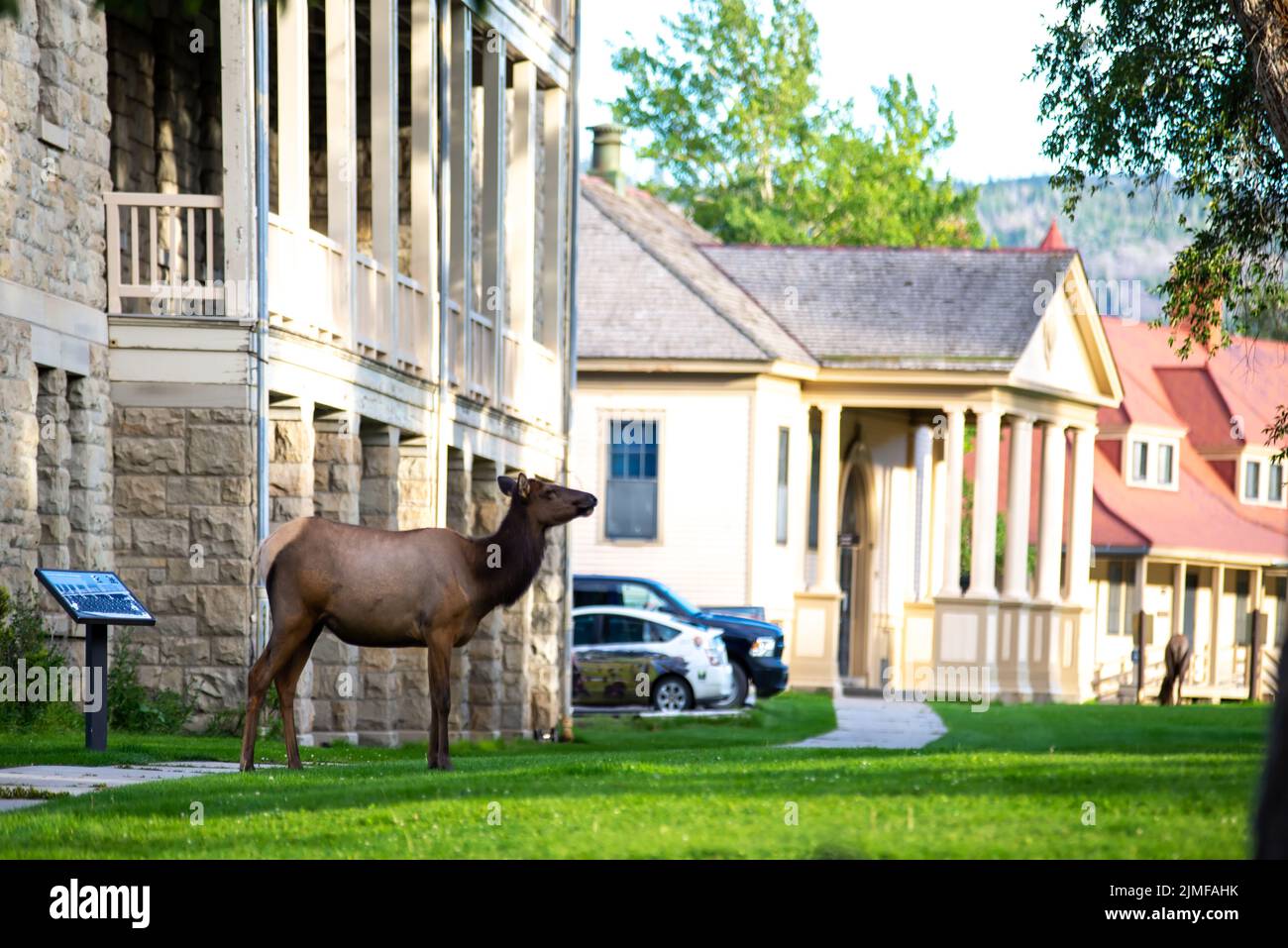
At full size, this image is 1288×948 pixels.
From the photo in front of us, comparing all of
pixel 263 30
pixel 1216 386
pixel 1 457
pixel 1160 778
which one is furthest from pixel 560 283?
pixel 1216 386

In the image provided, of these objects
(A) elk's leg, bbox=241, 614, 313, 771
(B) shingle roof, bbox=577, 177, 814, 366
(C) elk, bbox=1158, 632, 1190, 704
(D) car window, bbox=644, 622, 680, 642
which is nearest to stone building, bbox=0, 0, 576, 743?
(A) elk's leg, bbox=241, 614, 313, 771

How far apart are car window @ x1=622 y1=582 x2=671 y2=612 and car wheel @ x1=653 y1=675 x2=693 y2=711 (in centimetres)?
237

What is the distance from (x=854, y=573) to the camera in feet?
161

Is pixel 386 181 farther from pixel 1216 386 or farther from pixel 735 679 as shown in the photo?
pixel 1216 386

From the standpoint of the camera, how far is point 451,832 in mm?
10148

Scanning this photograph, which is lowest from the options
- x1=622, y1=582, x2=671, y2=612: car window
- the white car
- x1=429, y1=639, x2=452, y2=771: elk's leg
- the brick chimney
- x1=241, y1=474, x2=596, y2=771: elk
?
the white car

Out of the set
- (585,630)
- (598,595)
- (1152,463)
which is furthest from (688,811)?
(1152,463)

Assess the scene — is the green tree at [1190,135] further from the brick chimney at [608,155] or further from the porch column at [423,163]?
the brick chimney at [608,155]

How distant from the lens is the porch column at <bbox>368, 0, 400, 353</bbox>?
22.6m

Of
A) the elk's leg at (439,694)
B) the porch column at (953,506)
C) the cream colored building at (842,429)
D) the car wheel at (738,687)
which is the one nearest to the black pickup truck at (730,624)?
the car wheel at (738,687)

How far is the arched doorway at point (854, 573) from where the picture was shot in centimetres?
4841

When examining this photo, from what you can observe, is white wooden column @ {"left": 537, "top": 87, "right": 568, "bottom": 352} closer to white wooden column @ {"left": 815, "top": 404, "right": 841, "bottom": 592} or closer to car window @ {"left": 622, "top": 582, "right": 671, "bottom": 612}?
car window @ {"left": 622, "top": 582, "right": 671, "bottom": 612}

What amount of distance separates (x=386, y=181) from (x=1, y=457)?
6.62 m

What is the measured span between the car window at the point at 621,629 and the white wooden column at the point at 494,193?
638 cm
